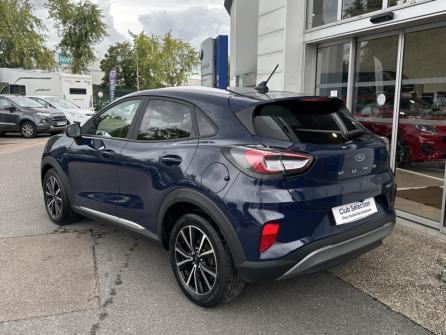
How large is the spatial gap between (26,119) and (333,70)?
12.6m

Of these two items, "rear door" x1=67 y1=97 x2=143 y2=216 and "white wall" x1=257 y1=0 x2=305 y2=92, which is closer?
"rear door" x1=67 y1=97 x2=143 y2=216

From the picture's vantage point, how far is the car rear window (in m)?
2.92

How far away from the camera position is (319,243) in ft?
9.15

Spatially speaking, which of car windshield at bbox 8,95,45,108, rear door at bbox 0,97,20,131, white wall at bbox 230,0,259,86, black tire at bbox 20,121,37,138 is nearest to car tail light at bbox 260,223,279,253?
white wall at bbox 230,0,259,86

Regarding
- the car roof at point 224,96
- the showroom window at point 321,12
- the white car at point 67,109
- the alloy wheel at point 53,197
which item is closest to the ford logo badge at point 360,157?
the car roof at point 224,96

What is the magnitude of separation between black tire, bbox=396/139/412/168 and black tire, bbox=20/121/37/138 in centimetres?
1374

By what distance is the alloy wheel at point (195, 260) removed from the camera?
3.09 metres

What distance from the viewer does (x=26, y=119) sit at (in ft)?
51.6

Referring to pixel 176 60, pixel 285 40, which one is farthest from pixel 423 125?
pixel 176 60

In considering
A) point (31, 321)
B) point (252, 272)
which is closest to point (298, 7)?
point (252, 272)

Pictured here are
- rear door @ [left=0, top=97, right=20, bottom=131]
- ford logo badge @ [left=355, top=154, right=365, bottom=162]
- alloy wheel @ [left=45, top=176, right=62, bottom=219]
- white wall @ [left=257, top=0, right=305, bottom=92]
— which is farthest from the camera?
rear door @ [left=0, top=97, right=20, bottom=131]

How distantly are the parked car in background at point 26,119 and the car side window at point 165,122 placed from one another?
13396 mm

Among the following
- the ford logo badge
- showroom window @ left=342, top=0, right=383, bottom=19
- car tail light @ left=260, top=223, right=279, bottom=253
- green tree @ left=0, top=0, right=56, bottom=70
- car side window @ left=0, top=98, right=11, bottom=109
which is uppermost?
green tree @ left=0, top=0, right=56, bottom=70

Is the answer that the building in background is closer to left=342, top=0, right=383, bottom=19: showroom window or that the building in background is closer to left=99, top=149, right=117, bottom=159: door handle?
left=342, top=0, right=383, bottom=19: showroom window
